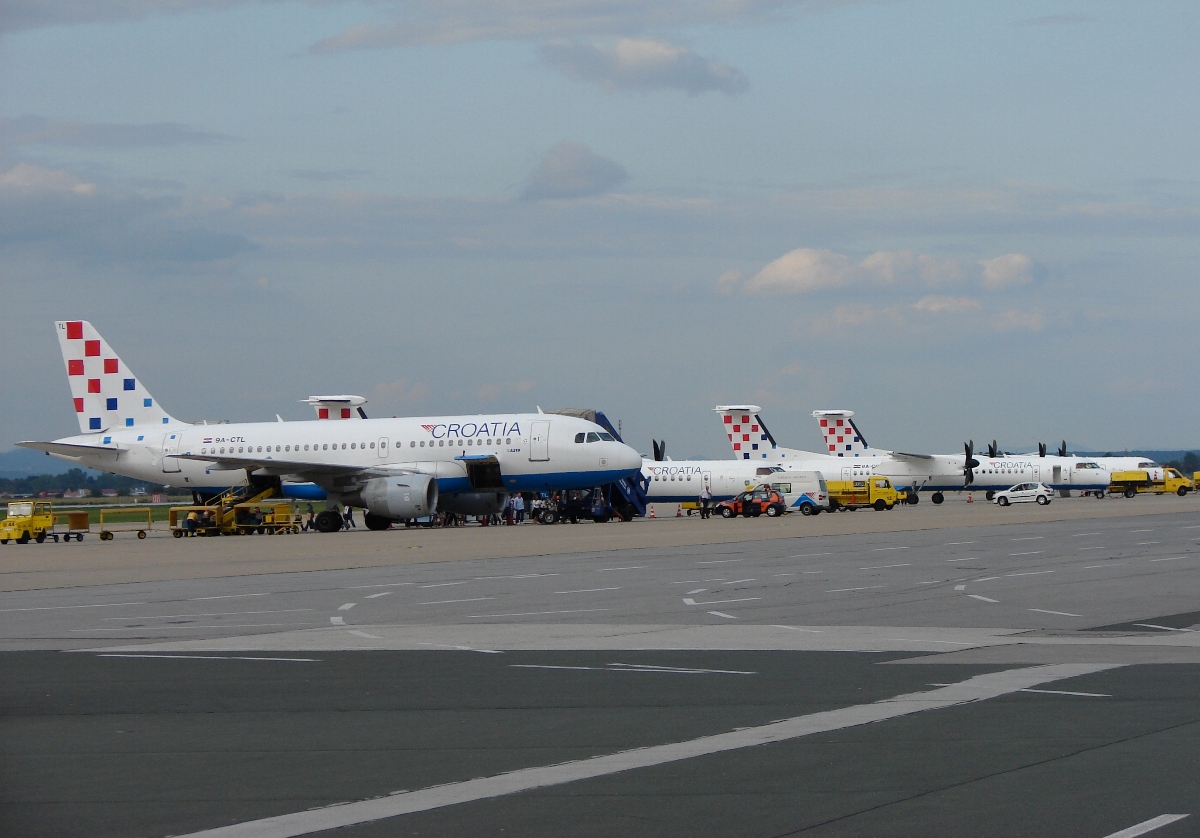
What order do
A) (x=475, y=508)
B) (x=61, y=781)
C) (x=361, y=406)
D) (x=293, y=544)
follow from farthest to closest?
(x=361, y=406) → (x=475, y=508) → (x=293, y=544) → (x=61, y=781)

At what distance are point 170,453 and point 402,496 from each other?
11980 millimetres

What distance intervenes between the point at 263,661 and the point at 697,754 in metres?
7.05

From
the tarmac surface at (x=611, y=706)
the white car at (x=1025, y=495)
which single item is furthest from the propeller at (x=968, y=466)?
the tarmac surface at (x=611, y=706)

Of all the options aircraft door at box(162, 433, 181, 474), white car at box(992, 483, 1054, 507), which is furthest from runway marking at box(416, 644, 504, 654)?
white car at box(992, 483, 1054, 507)

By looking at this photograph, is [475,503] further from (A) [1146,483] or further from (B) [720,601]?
(A) [1146,483]

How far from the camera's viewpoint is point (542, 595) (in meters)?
23.2

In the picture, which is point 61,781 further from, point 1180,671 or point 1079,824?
point 1180,671

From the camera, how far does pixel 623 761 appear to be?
365 inches

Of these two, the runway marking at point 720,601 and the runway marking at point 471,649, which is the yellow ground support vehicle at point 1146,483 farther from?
the runway marking at point 471,649

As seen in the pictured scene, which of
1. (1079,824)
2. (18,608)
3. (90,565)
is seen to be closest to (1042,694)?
(1079,824)

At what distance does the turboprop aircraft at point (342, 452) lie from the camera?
176 ft

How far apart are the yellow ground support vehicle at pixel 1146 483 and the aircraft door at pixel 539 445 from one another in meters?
57.3

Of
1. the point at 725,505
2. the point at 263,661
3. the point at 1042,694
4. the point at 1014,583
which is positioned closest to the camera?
the point at 1042,694

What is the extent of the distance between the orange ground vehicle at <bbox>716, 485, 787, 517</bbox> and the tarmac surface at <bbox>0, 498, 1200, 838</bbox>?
4360 centimetres
